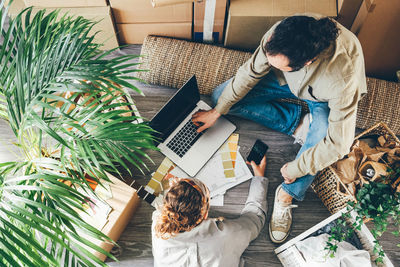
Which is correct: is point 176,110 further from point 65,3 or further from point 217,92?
point 65,3

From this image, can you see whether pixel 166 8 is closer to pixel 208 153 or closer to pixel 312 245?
pixel 208 153

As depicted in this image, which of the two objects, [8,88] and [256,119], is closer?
[8,88]

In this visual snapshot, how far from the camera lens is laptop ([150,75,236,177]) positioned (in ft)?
5.14

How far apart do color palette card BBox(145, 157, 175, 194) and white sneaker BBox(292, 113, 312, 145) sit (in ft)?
2.48

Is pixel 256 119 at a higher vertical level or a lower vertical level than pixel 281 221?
higher

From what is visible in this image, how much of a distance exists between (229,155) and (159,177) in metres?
0.43

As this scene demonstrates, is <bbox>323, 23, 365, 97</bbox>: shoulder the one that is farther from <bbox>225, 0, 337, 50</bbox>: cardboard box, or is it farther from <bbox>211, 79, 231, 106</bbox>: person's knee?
<bbox>211, 79, 231, 106</bbox>: person's knee

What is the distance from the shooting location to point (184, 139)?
1618mm

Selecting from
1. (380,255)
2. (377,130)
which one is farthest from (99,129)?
(377,130)

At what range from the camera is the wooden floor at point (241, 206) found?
156 cm

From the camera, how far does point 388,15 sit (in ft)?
5.01

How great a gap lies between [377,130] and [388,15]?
2.03 ft

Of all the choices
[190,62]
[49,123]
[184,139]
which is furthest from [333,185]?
[49,123]

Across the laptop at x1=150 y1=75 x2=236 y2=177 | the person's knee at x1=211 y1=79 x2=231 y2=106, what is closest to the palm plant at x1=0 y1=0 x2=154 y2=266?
the laptop at x1=150 y1=75 x2=236 y2=177
